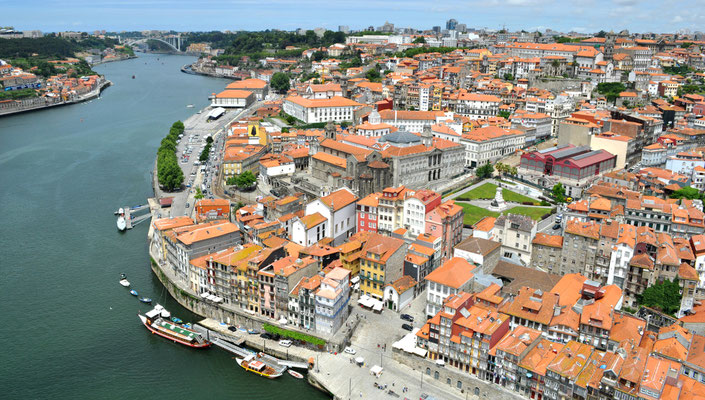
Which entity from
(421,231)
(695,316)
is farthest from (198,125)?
(695,316)

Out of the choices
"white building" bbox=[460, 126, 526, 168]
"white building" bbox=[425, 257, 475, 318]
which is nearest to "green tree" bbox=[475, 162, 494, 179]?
"white building" bbox=[460, 126, 526, 168]

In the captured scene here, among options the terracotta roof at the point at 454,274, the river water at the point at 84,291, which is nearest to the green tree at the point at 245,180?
the river water at the point at 84,291

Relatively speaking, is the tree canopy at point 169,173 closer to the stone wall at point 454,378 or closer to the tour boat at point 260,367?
the tour boat at point 260,367

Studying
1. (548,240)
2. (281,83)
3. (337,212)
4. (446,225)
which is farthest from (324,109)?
(548,240)

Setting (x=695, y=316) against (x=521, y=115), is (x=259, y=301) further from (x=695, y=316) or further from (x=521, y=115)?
(x=521, y=115)

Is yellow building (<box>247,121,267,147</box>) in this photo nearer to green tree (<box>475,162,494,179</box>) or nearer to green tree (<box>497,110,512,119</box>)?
green tree (<box>475,162,494,179</box>)
